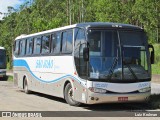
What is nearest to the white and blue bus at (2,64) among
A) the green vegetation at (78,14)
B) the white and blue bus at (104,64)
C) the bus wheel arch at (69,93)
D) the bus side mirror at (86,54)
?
the green vegetation at (78,14)

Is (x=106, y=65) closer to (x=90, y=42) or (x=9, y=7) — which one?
(x=90, y=42)

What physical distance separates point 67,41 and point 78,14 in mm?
48867

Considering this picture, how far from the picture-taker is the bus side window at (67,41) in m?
15.3

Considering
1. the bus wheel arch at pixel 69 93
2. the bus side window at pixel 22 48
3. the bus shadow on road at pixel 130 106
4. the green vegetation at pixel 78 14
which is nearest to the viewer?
the bus shadow on road at pixel 130 106

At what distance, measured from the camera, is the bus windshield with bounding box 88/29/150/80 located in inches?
536

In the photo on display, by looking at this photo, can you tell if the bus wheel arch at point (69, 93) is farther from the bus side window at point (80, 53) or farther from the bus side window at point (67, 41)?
the bus side window at point (67, 41)

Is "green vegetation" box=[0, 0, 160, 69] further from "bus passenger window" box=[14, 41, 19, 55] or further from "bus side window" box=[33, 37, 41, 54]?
"bus side window" box=[33, 37, 41, 54]

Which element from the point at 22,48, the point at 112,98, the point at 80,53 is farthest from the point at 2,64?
the point at 112,98

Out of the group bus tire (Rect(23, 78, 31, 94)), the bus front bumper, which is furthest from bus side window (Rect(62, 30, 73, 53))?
bus tire (Rect(23, 78, 31, 94))

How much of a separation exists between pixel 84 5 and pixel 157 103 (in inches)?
1927

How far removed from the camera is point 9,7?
244 ft

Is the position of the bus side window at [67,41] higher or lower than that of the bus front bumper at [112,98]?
higher

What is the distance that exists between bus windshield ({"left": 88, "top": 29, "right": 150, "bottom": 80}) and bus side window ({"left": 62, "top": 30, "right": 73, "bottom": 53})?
1545mm

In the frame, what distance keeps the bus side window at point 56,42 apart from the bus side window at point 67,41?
560 mm
